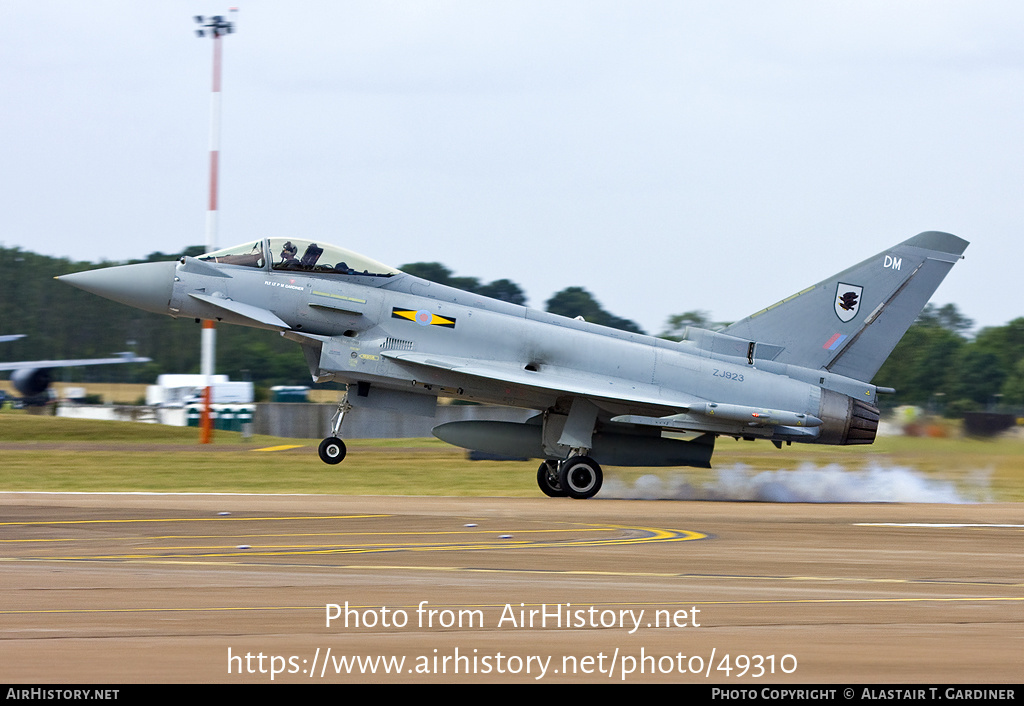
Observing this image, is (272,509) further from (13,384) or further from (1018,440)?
(13,384)

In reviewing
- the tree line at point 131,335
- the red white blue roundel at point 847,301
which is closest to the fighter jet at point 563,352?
the red white blue roundel at point 847,301

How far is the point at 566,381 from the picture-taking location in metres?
17.7

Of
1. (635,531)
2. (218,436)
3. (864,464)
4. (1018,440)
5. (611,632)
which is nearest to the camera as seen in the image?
(611,632)

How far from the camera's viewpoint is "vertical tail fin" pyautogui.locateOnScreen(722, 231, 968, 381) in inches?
728

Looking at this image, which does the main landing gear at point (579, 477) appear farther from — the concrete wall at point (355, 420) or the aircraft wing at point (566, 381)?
the concrete wall at point (355, 420)

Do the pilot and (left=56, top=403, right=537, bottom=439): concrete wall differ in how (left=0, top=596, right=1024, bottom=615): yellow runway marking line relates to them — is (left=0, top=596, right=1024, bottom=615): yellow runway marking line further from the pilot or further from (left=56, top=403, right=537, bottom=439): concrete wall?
(left=56, top=403, right=537, bottom=439): concrete wall

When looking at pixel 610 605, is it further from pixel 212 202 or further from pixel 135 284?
pixel 212 202

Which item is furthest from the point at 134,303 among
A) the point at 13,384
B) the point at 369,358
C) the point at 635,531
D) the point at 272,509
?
the point at 13,384

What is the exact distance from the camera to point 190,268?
57.1 ft

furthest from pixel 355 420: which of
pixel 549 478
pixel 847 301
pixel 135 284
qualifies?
pixel 847 301

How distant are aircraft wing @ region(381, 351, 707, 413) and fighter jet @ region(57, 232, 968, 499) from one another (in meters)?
0.03

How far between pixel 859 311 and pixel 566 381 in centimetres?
519

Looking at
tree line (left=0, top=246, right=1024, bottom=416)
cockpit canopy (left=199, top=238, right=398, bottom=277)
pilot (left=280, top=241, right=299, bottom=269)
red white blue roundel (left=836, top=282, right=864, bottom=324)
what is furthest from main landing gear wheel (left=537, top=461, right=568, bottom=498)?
tree line (left=0, top=246, right=1024, bottom=416)

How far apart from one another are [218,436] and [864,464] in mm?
19955
